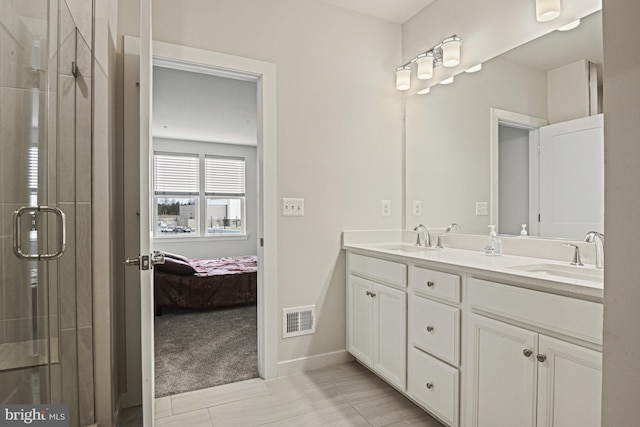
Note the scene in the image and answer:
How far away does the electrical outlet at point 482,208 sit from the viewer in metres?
2.27

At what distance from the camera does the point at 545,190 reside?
6.24 feet

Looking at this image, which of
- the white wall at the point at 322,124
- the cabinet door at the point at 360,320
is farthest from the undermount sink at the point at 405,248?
the cabinet door at the point at 360,320

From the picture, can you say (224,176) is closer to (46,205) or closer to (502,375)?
(46,205)

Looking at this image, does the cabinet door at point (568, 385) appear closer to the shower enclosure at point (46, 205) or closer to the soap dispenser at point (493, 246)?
the soap dispenser at point (493, 246)

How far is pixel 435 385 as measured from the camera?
1.77 meters

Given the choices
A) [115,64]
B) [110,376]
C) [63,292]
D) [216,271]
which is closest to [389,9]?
[115,64]

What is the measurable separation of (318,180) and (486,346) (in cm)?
152

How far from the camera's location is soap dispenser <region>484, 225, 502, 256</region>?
2.11 m

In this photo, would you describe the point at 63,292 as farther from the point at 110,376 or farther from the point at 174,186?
the point at 174,186

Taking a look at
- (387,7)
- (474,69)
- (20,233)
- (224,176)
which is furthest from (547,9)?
(224,176)

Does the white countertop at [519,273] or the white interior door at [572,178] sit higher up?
the white interior door at [572,178]

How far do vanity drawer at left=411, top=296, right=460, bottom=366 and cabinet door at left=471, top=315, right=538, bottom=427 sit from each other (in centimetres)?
11

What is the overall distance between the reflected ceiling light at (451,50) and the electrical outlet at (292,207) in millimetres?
1393

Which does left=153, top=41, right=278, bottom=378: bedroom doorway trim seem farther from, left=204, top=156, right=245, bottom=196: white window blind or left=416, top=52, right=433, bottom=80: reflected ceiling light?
left=204, top=156, right=245, bottom=196: white window blind
